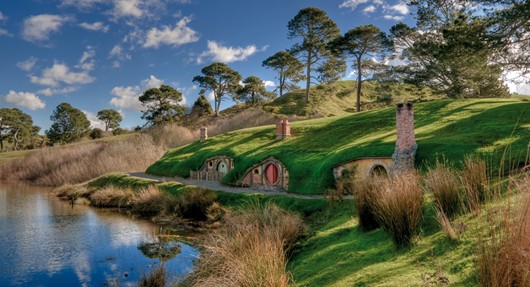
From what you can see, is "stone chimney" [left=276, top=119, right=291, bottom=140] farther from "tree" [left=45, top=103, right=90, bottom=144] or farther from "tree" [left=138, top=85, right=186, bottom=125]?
"tree" [left=45, top=103, right=90, bottom=144]

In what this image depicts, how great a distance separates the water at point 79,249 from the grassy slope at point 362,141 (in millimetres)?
8854

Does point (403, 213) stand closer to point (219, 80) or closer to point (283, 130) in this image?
point (283, 130)

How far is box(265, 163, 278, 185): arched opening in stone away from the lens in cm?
2514

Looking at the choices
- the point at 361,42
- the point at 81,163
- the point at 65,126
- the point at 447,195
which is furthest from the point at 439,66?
the point at 65,126

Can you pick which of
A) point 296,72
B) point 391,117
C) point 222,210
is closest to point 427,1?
point 391,117

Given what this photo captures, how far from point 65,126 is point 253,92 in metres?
39.0

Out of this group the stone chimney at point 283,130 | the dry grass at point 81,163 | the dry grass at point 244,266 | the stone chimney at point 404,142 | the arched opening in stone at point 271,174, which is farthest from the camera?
the dry grass at point 81,163

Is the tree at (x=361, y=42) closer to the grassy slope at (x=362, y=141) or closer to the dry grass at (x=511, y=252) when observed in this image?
the grassy slope at (x=362, y=141)

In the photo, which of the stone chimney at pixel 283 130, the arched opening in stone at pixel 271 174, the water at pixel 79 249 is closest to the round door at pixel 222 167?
the stone chimney at pixel 283 130

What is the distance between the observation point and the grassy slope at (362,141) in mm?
18000

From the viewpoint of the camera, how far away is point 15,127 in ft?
241

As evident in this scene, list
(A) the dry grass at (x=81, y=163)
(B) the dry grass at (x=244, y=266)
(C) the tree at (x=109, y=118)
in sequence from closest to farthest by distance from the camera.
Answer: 1. (B) the dry grass at (x=244, y=266)
2. (A) the dry grass at (x=81, y=163)
3. (C) the tree at (x=109, y=118)

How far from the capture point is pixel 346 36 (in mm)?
41500

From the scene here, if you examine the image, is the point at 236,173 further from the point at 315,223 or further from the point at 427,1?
the point at 427,1
